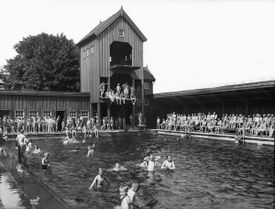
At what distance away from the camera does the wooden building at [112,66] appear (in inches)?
1527

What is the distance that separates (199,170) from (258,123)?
12.1 m

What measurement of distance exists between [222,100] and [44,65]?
89.7 ft

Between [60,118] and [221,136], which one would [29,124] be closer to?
[60,118]

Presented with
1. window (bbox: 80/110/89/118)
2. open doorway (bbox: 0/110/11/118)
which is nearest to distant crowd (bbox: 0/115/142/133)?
open doorway (bbox: 0/110/11/118)

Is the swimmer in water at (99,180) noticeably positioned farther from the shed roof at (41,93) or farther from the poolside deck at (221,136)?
the shed roof at (41,93)

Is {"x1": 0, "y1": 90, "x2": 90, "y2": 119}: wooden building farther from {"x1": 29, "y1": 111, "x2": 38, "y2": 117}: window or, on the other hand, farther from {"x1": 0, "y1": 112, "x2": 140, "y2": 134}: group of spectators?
{"x1": 0, "y1": 112, "x2": 140, "y2": 134}: group of spectators

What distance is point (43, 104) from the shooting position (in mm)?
36875

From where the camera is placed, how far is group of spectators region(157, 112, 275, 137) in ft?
90.3

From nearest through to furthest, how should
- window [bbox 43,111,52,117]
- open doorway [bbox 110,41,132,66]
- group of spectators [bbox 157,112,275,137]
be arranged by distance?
group of spectators [bbox 157,112,275,137]
window [bbox 43,111,52,117]
open doorway [bbox 110,41,132,66]

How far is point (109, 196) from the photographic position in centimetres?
1322

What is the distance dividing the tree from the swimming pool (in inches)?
1001

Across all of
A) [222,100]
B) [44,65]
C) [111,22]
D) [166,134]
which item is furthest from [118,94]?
[44,65]

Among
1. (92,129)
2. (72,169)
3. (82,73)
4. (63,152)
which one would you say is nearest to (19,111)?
(92,129)

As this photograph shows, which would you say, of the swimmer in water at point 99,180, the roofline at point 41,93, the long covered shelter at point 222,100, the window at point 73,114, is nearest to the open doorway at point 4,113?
the roofline at point 41,93
